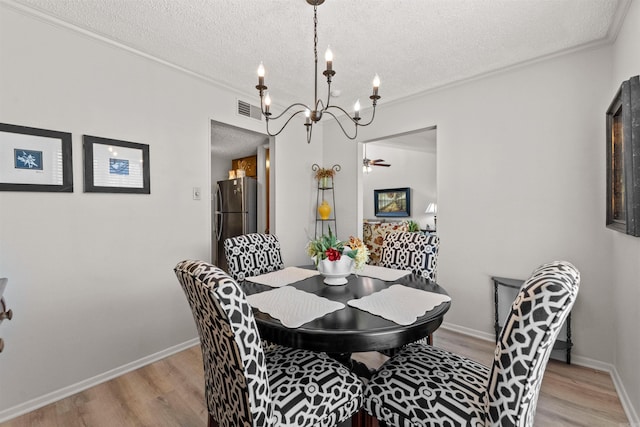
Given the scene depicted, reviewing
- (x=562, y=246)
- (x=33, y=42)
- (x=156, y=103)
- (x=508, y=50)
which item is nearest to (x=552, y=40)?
(x=508, y=50)

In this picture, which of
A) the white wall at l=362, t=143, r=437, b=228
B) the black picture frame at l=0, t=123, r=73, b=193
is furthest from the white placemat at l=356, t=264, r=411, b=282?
the white wall at l=362, t=143, r=437, b=228

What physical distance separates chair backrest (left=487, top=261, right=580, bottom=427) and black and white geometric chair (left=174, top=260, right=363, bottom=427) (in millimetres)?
566

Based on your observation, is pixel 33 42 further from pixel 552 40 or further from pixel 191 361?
pixel 552 40

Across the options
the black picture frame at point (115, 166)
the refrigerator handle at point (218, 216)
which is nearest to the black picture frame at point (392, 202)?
the refrigerator handle at point (218, 216)

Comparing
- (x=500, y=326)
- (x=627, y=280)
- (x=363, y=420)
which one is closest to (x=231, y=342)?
(x=363, y=420)

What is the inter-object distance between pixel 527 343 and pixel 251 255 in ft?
5.96

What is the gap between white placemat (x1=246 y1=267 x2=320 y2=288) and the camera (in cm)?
186

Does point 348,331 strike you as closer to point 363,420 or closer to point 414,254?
point 363,420

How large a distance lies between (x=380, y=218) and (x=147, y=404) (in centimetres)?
677

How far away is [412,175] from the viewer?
748 centimetres

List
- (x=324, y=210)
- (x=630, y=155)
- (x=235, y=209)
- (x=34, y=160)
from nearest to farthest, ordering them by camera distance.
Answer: (x=630, y=155)
(x=34, y=160)
(x=324, y=210)
(x=235, y=209)

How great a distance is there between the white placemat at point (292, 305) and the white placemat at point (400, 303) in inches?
5.6

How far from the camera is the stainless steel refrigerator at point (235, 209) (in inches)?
177

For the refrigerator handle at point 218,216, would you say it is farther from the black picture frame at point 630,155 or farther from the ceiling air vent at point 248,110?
the black picture frame at point 630,155
